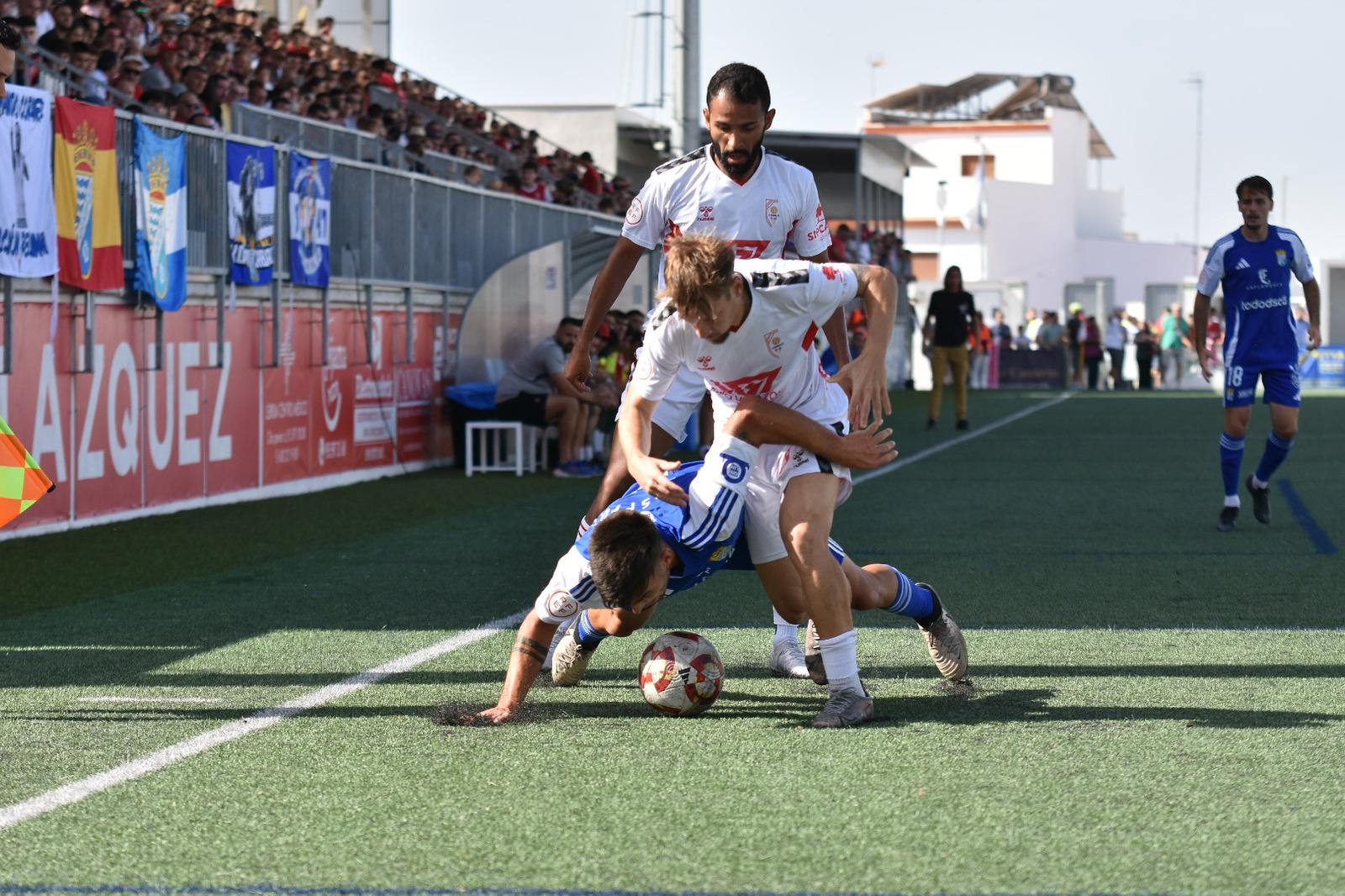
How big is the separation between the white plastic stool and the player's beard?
1133 cm

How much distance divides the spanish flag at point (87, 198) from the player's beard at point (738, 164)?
6.67 m

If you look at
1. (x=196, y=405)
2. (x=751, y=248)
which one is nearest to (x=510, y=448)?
(x=196, y=405)

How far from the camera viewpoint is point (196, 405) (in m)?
14.1

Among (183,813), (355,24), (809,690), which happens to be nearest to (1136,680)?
(809,690)

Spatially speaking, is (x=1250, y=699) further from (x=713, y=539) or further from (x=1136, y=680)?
(x=713, y=539)

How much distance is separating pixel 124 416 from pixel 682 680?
8025 millimetres

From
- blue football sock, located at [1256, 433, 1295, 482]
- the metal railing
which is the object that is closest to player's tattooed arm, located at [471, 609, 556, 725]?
blue football sock, located at [1256, 433, 1295, 482]

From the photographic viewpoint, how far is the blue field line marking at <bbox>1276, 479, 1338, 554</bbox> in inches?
428

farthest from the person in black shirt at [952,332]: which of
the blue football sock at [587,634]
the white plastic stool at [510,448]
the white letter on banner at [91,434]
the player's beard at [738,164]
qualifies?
the blue football sock at [587,634]

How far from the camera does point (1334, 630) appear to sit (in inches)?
302

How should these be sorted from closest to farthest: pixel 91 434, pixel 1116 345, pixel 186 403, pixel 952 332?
pixel 91 434
pixel 186 403
pixel 952 332
pixel 1116 345

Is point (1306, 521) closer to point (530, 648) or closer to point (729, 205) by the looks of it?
point (729, 205)

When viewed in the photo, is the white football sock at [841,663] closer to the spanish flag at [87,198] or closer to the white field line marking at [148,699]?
the white field line marking at [148,699]

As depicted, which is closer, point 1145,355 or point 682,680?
point 682,680
